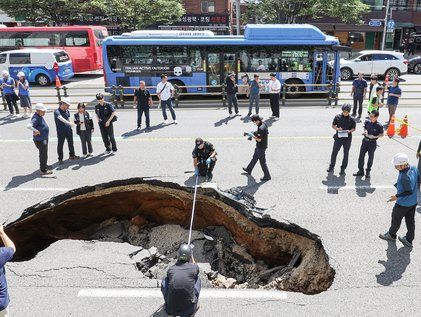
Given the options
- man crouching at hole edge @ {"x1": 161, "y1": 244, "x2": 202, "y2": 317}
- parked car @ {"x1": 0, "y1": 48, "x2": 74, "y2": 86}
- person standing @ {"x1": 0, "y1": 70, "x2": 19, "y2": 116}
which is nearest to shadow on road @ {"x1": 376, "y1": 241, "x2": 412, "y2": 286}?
man crouching at hole edge @ {"x1": 161, "y1": 244, "x2": 202, "y2": 317}

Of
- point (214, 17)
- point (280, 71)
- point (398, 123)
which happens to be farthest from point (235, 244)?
point (214, 17)

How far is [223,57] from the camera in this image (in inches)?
715

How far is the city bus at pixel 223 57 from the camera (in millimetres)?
17781

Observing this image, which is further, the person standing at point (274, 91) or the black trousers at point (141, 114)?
the person standing at point (274, 91)

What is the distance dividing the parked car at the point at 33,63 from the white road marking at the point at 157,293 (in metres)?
20.5

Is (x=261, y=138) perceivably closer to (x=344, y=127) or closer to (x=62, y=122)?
(x=344, y=127)

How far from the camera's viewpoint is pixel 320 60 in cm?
1789

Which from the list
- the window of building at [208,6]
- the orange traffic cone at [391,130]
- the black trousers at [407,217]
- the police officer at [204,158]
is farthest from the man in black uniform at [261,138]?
the window of building at [208,6]

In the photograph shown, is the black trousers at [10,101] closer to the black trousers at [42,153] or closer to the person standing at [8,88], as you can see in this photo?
the person standing at [8,88]

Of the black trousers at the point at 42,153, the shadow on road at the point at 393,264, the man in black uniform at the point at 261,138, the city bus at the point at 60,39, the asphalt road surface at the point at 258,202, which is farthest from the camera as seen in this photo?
the city bus at the point at 60,39

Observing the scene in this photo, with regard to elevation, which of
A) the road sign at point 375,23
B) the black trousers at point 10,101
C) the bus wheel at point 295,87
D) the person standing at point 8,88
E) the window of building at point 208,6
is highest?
the window of building at point 208,6

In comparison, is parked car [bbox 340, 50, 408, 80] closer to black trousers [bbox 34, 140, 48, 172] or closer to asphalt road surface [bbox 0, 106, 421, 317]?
asphalt road surface [bbox 0, 106, 421, 317]

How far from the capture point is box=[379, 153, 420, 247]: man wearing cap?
590cm

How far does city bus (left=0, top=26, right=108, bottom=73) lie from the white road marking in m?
24.2
